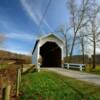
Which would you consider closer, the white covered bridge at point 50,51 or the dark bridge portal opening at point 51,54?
the white covered bridge at point 50,51

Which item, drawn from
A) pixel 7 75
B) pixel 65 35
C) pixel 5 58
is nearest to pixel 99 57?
pixel 65 35

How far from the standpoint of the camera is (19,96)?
7.24 meters

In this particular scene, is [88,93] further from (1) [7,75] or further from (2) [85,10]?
(2) [85,10]

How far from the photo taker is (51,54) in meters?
27.2

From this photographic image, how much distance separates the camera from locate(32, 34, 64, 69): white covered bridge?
68.7 feet

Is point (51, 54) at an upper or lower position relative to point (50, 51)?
lower

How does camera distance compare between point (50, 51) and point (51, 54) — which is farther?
point (50, 51)

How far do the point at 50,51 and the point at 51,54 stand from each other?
19.8 inches

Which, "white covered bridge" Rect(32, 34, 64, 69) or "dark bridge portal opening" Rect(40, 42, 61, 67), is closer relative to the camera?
"white covered bridge" Rect(32, 34, 64, 69)

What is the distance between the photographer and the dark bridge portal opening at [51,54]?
23969 mm

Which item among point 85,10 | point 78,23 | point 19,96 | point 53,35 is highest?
point 85,10

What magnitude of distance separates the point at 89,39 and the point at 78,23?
9.62 ft

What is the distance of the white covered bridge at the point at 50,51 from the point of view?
68.7 feet

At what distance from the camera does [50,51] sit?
27469mm
